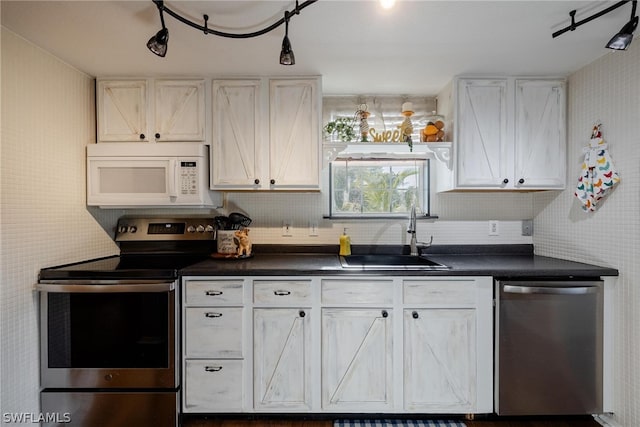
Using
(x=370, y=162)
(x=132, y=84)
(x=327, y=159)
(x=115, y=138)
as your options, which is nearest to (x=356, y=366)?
(x=327, y=159)

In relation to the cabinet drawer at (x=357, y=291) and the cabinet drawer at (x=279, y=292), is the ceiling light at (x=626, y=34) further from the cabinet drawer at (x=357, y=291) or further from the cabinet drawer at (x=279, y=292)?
the cabinet drawer at (x=279, y=292)

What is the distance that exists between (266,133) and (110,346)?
1649 mm

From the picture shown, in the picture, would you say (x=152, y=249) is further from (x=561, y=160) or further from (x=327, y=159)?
(x=561, y=160)

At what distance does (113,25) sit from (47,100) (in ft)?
2.24

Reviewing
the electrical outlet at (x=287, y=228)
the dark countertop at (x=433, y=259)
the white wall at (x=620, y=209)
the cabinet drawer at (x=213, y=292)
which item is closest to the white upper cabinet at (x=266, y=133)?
the electrical outlet at (x=287, y=228)

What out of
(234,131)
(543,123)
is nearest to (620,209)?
(543,123)

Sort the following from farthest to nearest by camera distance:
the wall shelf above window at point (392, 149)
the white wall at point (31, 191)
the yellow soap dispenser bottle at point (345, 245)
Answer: the yellow soap dispenser bottle at point (345, 245) → the wall shelf above window at point (392, 149) → the white wall at point (31, 191)

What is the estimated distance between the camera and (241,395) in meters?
1.97

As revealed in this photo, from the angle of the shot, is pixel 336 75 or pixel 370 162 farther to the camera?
pixel 370 162

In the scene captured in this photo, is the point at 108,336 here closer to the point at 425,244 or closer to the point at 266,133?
the point at 266,133

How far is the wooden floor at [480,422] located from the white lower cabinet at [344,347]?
0.10 m

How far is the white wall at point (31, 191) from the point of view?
169 centimetres

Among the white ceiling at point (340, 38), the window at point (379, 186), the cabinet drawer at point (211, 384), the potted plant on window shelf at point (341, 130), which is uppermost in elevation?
the white ceiling at point (340, 38)

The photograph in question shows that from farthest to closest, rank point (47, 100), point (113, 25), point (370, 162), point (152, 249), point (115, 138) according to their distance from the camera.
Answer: point (370, 162)
point (152, 249)
point (115, 138)
point (47, 100)
point (113, 25)
